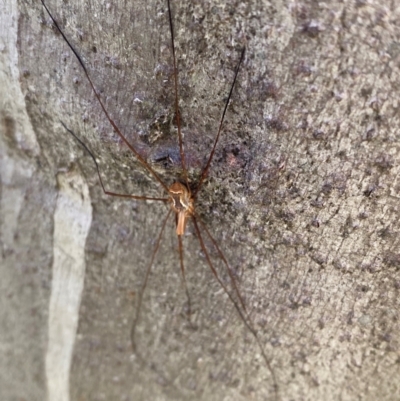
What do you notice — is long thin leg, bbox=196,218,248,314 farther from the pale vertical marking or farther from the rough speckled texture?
the pale vertical marking

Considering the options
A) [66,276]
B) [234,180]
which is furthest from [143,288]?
[234,180]

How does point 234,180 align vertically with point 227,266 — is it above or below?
above

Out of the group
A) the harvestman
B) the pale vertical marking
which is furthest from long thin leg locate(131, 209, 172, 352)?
the pale vertical marking

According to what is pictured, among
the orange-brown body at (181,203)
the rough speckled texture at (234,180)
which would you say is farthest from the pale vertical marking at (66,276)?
the orange-brown body at (181,203)

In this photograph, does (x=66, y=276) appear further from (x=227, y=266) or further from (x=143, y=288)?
(x=227, y=266)

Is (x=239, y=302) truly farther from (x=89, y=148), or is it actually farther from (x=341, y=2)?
(x=341, y=2)

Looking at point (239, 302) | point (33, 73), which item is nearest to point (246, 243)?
point (239, 302)
